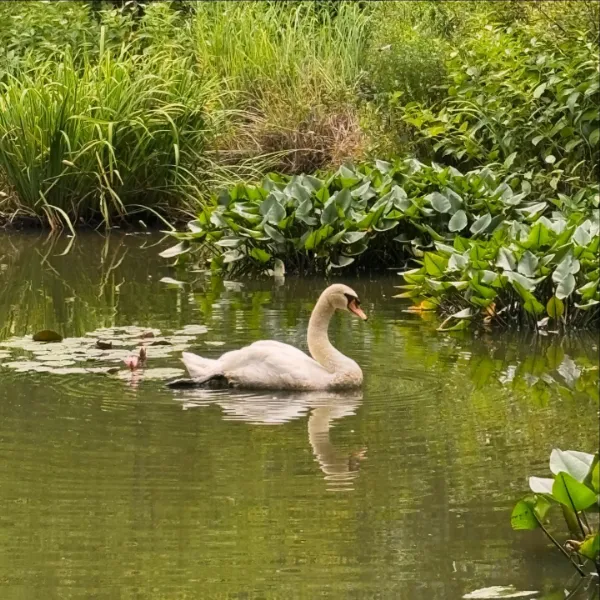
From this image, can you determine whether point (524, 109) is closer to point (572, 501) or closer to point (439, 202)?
point (439, 202)

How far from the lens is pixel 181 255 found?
1251 cm

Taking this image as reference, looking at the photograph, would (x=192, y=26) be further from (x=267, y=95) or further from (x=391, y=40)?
(x=391, y=40)

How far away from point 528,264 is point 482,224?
166 centimetres

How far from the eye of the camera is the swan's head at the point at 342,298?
8.56 metres

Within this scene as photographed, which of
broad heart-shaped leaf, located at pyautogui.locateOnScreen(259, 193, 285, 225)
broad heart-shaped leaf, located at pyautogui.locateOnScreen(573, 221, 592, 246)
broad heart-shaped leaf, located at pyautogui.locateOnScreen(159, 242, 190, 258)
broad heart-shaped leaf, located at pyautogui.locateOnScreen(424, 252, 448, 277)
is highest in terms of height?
broad heart-shaped leaf, located at pyautogui.locateOnScreen(573, 221, 592, 246)

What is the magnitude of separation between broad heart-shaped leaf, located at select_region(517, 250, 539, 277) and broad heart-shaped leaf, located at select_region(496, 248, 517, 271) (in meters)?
0.06

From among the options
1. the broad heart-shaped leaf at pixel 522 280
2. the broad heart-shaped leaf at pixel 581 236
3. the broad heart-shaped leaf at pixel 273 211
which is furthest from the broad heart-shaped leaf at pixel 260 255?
the broad heart-shaped leaf at pixel 522 280

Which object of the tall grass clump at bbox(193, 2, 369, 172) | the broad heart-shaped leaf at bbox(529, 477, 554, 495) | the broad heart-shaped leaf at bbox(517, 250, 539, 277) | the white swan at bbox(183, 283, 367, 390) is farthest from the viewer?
the tall grass clump at bbox(193, 2, 369, 172)

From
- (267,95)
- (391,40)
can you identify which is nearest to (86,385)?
(391,40)

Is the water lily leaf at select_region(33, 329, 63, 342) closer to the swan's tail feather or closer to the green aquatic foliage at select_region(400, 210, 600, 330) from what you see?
the swan's tail feather

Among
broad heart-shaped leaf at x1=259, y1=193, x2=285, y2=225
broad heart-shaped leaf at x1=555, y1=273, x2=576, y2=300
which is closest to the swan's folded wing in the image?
broad heart-shaped leaf at x1=555, y1=273, x2=576, y2=300

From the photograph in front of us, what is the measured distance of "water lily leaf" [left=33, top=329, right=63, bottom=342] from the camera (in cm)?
927

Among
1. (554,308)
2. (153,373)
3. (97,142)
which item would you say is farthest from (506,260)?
(97,142)

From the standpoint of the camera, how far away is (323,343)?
838cm
